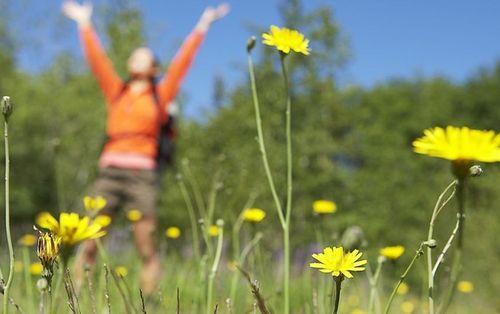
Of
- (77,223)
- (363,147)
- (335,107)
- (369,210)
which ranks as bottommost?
(77,223)

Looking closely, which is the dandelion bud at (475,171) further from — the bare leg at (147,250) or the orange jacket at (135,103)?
the orange jacket at (135,103)

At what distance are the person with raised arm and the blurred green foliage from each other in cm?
28

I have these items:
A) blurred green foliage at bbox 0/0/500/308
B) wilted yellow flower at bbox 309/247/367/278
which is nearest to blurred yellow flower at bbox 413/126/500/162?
wilted yellow flower at bbox 309/247/367/278

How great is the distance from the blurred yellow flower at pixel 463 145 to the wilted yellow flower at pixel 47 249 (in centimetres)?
48

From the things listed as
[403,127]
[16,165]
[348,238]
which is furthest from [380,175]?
[348,238]

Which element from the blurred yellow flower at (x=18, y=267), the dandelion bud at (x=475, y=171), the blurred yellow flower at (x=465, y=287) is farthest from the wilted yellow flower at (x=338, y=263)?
the blurred yellow flower at (x=18, y=267)

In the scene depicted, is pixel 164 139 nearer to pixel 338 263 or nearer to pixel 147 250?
pixel 147 250

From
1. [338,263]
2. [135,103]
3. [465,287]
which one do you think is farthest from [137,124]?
[338,263]

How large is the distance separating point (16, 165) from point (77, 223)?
55.2 ft

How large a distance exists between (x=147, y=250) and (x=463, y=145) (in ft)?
9.96

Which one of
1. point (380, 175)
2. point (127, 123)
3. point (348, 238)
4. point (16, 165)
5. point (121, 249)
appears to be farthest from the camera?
point (380, 175)

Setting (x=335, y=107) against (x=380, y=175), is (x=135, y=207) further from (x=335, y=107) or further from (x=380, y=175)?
(x=380, y=175)

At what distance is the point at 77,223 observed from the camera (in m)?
0.91

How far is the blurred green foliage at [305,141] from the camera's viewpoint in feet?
32.4
